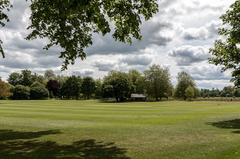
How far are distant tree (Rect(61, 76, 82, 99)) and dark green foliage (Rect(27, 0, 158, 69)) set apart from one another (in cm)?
16486

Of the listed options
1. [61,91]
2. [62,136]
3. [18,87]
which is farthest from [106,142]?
[61,91]

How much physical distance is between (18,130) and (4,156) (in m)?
11.2

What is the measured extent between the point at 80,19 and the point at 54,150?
10.7 meters

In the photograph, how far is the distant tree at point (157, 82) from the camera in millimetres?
185250

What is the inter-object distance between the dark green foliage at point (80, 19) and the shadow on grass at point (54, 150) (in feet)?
21.2

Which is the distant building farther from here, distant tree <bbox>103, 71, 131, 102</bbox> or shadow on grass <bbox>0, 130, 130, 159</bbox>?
shadow on grass <bbox>0, 130, 130, 159</bbox>

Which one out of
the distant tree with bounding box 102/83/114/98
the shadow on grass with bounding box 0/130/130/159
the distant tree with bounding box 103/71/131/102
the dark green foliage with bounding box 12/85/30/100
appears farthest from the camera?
the dark green foliage with bounding box 12/85/30/100

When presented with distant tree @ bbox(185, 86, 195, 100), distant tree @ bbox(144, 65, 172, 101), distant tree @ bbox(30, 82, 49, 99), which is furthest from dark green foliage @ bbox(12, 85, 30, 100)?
distant tree @ bbox(185, 86, 195, 100)

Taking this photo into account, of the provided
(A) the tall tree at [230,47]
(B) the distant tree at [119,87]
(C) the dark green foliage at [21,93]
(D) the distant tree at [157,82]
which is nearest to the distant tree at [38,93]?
(C) the dark green foliage at [21,93]

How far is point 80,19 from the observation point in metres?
30.3

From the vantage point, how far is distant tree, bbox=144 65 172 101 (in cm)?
18525

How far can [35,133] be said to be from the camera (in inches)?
1190

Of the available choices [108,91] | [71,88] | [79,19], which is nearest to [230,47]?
[79,19]

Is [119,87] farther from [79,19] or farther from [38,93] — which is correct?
[79,19]
